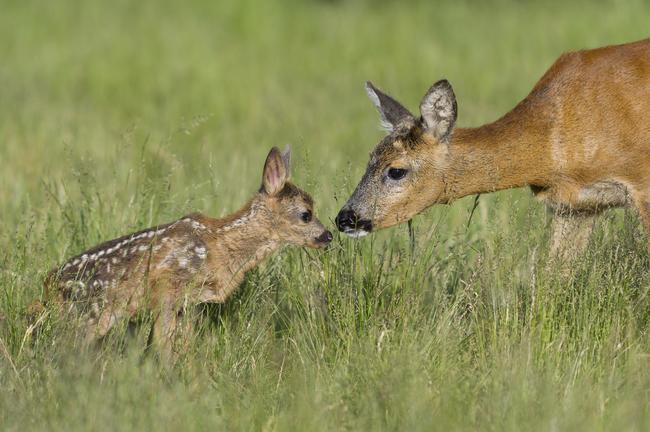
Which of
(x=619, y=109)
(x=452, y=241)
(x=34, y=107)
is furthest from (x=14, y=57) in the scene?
(x=619, y=109)

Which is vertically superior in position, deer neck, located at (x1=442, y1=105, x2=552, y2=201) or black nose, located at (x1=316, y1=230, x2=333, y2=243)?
deer neck, located at (x1=442, y1=105, x2=552, y2=201)

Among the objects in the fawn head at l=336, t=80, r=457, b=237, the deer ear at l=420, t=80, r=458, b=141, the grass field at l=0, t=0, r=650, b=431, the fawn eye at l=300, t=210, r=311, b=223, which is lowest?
the grass field at l=0, t=0, r=650, b=431

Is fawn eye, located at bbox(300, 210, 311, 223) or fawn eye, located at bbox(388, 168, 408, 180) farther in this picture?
fawn eye, located at bbox(388, 168, 408, 180)

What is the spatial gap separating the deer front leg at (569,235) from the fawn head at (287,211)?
119 cm

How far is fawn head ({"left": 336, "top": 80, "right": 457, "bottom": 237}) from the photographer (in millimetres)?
6531

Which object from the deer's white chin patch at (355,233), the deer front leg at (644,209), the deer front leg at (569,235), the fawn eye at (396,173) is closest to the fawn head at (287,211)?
the deer's white chin patch at (355,233)

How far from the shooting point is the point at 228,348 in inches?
225

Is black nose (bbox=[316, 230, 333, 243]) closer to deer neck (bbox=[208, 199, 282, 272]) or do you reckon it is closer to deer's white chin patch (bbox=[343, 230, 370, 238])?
deer's white chin patch (bbox=[343, 230, 370, 238])

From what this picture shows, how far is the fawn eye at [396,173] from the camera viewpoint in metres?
6.57

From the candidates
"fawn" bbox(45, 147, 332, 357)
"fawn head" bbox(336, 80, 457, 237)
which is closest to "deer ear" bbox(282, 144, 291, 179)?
"fawn" bbox(45, 147, 332, 357)

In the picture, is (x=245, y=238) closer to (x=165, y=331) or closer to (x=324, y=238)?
(x=324, y=238)

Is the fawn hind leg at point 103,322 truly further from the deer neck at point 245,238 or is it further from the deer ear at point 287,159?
the deer ear at point 287,159

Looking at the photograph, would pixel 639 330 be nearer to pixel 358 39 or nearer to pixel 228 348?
pixel 228 348

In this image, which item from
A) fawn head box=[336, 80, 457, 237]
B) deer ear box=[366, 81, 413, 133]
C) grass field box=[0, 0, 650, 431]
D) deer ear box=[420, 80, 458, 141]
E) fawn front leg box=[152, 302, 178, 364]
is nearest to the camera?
grass field box=[0, 0, 650, 431]
